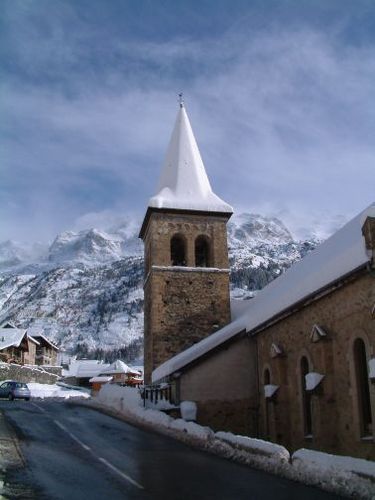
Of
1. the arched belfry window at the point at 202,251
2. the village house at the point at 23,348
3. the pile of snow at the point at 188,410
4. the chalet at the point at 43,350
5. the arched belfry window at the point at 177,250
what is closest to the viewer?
the pile of snow at the point at 188,410

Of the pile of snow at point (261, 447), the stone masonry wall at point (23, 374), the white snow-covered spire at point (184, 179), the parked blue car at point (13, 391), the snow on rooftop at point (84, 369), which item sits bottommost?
the pile of snow at point (261, 447)

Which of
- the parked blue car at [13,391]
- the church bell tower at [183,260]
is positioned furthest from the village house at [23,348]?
the church bell tower at [183,260]

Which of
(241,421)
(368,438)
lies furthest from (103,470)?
(241,421)

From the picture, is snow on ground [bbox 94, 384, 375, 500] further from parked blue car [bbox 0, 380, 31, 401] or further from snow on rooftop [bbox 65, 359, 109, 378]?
snow on rooftop [bbox 65, 359, 109, 378]

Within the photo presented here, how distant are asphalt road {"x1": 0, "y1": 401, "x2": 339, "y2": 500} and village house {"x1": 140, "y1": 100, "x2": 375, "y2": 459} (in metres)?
4.22

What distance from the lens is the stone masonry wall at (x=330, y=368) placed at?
46.0ft

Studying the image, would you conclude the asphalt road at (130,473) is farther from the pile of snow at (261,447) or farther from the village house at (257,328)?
the village house at (257,328)

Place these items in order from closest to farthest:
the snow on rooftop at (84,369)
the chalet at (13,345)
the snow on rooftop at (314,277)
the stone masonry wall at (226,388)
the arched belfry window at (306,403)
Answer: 1. the snow on rooftop at (314,277)
2. the arched belfry window at (306,403)
3. the stone masonry wall at (226,388)
4. the chalet at (13,345)
5. the snow on rooftop at (84,369)

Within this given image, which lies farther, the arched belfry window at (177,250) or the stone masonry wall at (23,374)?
the stone masonry wall at (23,374)

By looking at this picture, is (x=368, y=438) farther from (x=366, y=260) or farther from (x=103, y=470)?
(x=103, y=470)

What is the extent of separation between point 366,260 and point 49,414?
626 inches

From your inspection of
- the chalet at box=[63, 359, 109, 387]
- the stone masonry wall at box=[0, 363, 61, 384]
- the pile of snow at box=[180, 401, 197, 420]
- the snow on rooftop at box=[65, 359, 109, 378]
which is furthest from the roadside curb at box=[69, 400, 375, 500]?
the snow on rooftop at box=[65, 359, 109, 378]

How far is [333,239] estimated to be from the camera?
2000 cm

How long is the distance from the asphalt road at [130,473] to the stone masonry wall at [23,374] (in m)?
41.2
